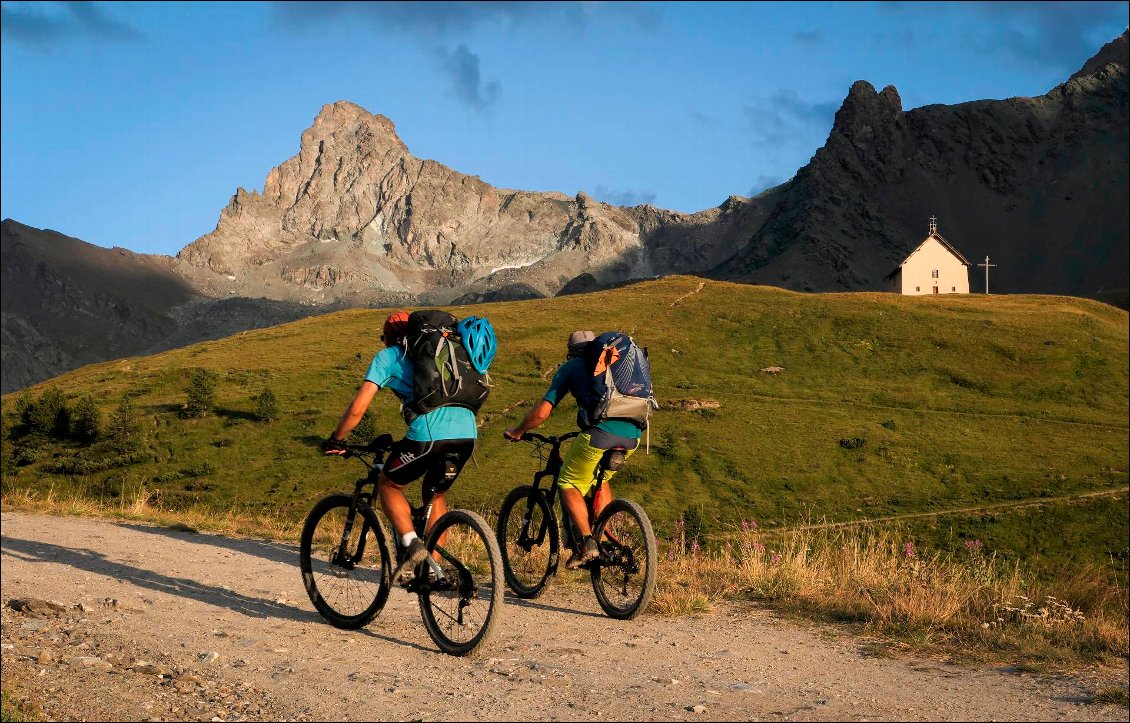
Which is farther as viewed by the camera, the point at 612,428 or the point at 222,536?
the point at 222,536

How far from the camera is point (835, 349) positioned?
85.1 m

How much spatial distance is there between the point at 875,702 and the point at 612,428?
4.22 metres

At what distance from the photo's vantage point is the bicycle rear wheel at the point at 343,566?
387 inches

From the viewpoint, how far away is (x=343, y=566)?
10070 millimetres

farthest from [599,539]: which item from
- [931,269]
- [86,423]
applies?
[931,269]

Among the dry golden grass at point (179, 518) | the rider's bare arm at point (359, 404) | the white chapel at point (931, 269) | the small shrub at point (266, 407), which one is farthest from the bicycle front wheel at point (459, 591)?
the white chapel at point (931, 269)

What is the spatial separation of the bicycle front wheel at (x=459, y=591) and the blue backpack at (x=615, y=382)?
223cm

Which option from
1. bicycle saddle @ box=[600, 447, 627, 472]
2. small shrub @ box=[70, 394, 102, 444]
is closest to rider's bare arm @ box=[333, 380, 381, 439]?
bicycle saddle @ box=[600, 447, 627, 472]

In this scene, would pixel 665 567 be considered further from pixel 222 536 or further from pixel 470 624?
pixel 222 536

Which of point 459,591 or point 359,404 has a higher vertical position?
point 359,404

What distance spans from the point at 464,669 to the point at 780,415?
64.2 meters

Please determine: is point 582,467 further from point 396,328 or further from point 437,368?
point 396,328

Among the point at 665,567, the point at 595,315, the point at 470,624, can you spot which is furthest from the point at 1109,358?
the point at 470,624

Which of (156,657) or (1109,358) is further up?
(1109,358)
